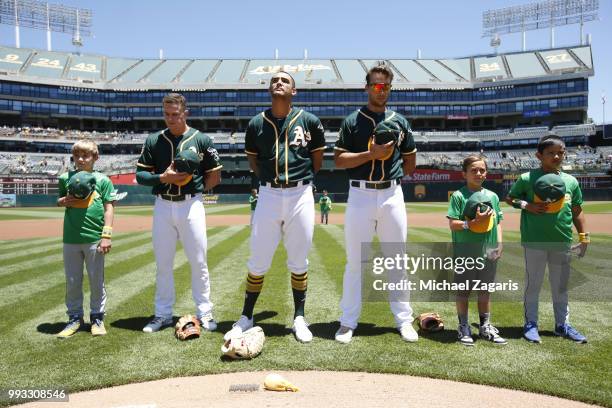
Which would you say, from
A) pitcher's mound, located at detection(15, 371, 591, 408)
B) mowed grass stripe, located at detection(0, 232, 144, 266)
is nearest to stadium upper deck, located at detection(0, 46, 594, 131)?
mowed grass stripe, located at detection(0, 232, 144, 266)

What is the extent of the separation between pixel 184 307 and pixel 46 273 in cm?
389

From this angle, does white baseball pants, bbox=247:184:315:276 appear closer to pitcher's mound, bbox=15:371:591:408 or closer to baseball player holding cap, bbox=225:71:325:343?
baseball player holding cap, bbox=225:71:325:343

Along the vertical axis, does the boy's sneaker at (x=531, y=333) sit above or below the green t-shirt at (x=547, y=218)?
below

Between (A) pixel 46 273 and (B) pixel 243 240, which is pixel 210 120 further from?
(A) pixel 46 273

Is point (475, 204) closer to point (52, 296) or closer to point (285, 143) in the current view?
point (285, 143)

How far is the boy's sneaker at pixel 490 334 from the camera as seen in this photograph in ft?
13.9

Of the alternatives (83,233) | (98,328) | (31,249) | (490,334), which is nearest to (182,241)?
(83,233)

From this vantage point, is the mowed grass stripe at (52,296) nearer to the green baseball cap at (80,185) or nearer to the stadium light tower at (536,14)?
the green baseball cap at (80,185)

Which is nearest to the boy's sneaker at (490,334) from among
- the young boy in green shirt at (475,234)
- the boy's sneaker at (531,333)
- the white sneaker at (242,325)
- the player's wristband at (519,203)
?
the young boy in green shirt at (475,234)

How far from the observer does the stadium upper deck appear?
59.2 m

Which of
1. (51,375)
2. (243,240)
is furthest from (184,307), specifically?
(243,240)

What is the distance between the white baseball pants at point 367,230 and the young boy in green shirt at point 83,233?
8.19ft

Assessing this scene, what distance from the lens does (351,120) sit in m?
4.51

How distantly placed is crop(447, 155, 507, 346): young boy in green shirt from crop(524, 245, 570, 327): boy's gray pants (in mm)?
443
